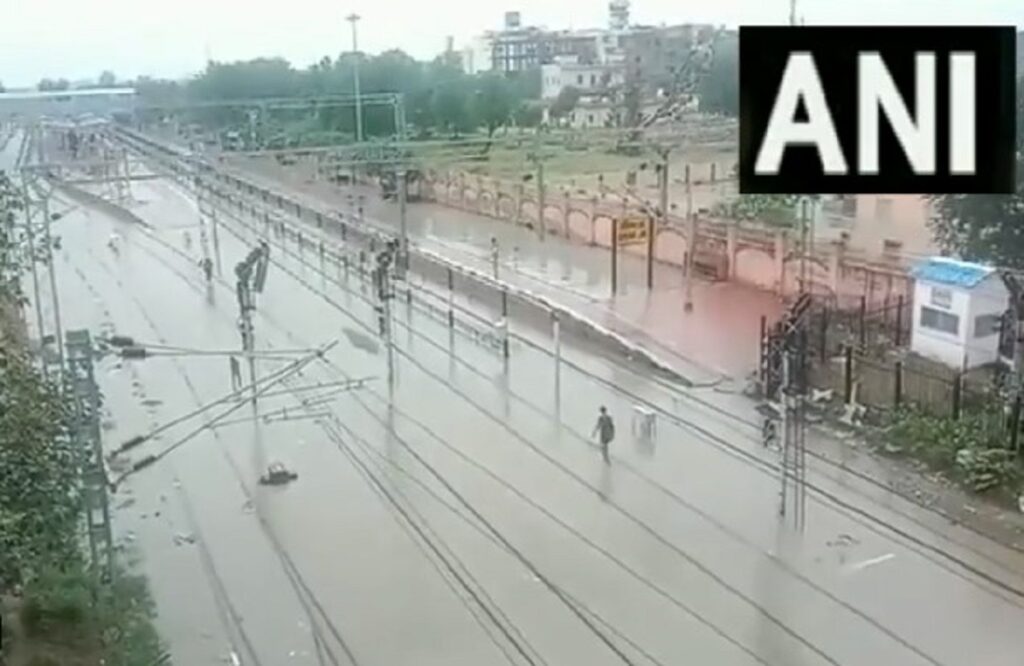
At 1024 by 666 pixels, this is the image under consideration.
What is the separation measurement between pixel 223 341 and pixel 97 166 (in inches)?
22.9

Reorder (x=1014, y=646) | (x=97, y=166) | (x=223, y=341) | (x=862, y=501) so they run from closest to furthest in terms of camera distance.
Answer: (x=1014, y=646) < (x=862, y=501) < (x=97, y=166) < (x=223, y=341)

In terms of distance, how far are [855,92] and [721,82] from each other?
116cm

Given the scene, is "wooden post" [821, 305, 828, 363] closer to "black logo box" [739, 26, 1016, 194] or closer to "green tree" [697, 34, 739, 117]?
"green tree" [697, 34, 739, 117]

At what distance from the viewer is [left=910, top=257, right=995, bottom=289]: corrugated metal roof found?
11.7ft

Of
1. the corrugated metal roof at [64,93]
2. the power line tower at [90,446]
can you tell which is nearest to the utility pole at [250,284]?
the corrugated metal roof at [64,93]

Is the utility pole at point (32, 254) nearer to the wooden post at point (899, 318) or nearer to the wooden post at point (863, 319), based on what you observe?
the wooden post at point (863, 319)

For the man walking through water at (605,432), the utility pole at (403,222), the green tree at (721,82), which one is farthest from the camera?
the utility pole at (403,222)

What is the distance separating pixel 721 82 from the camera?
3.08 metres

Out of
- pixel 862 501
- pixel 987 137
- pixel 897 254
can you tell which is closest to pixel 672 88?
pixel 897 254

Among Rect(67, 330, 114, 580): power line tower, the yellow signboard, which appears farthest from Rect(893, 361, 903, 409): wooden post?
Rect(67, 330, 114, 580): power line tower

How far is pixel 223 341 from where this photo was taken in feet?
11.5

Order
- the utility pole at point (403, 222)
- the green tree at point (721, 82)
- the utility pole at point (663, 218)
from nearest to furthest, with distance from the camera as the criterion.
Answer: the green tree at point (721, 82), the utility pole at point (403, 222), the utility pole at point (663, 218)

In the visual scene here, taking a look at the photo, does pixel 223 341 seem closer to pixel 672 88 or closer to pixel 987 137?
pixel 672 88

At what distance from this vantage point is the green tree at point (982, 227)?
336 cm
